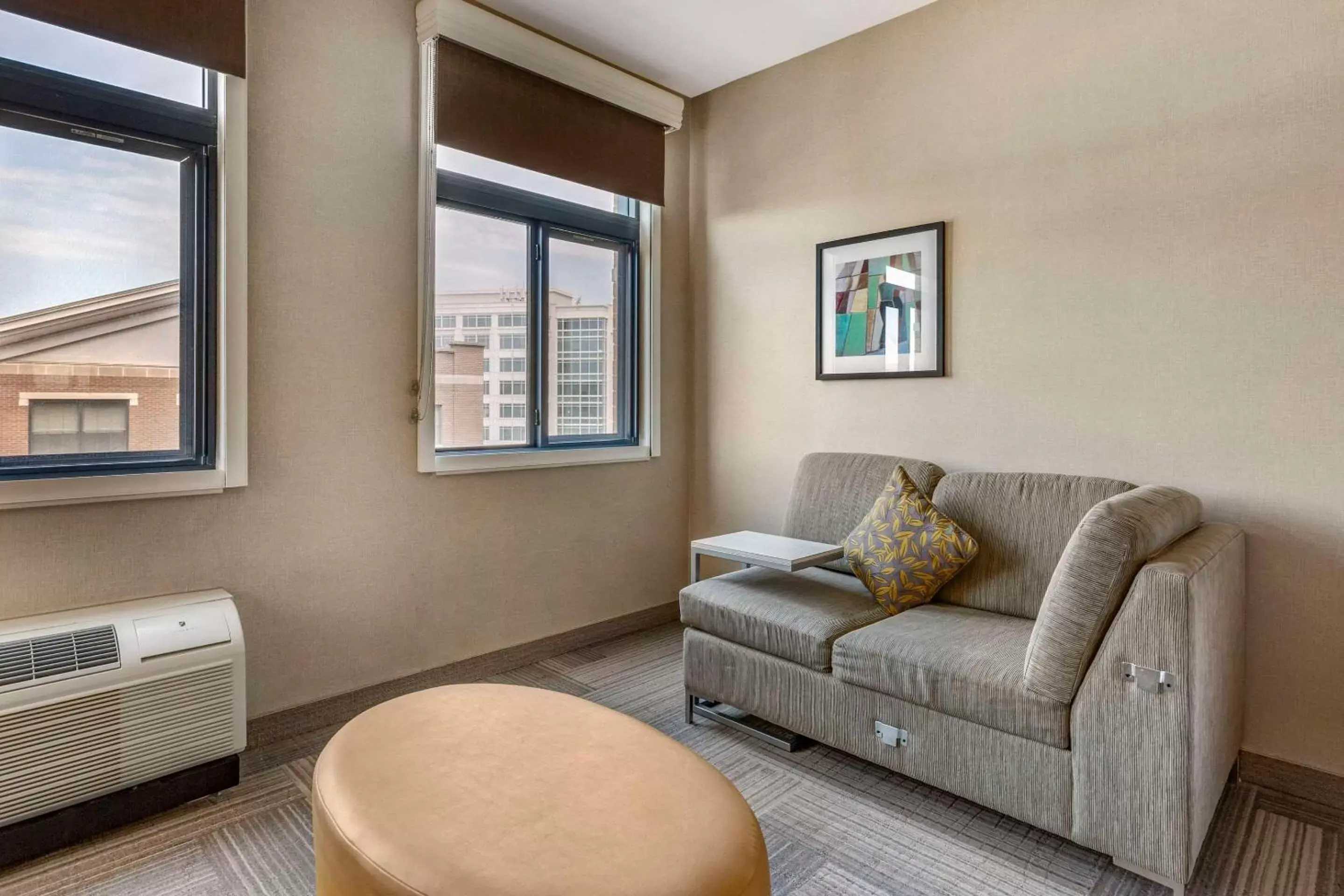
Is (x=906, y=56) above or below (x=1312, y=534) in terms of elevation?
above

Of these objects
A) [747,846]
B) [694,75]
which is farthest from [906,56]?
[747,846]

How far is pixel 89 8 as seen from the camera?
2053 millimetres

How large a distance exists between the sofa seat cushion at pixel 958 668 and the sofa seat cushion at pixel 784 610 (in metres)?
0.08

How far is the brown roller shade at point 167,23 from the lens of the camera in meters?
2.01

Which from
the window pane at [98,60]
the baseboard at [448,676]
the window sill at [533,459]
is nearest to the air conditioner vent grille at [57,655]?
the baseboard at [448,676]

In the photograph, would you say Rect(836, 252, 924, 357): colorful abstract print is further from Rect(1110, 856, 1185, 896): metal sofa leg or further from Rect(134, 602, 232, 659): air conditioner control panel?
Rect(134, 602, 232, 659): air conditioner control panel

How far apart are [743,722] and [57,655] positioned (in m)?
2.05

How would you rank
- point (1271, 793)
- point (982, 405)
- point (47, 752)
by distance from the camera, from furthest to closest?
1. point (982, 405)
2. point (1271, 793)
3. point (47, 752)

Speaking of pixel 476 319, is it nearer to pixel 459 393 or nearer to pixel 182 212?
pixel 459 393

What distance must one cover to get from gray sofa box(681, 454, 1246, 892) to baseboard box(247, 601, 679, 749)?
0.91m

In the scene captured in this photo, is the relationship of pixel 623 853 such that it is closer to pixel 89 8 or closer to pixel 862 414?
pixel 862 414

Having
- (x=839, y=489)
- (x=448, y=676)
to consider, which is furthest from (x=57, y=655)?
(x=839, y=489)

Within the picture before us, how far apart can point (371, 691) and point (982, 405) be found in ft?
8.52

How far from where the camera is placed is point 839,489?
3.03 m
